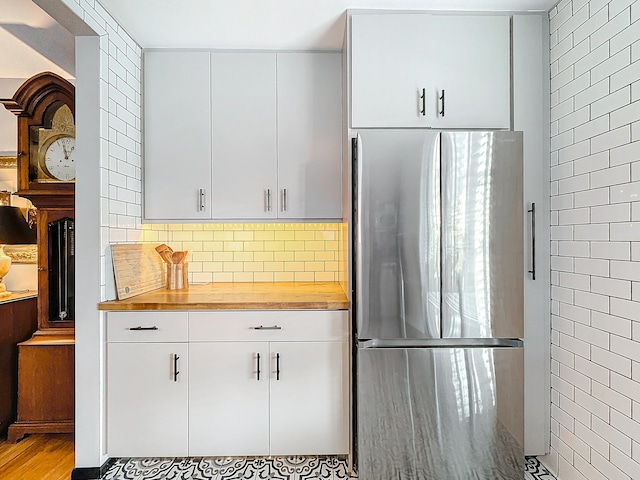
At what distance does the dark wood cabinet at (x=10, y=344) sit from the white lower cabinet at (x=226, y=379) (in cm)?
85

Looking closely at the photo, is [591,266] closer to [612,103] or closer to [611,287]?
[611,287]

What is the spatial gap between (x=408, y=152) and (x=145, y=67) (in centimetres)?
176

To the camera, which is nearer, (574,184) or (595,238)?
(595,238)

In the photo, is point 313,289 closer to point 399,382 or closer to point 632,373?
point 399,382

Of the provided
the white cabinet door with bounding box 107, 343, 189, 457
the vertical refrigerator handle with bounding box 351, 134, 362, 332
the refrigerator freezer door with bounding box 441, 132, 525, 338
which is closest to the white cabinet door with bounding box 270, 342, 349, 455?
the vertical refrigerator handle with bounding box 351, 134, 362, 332

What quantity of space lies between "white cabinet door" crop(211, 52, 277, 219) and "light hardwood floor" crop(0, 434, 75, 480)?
161 cm

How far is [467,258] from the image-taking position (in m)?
2.13

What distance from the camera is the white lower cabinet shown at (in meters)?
2.30

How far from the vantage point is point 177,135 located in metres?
2.69

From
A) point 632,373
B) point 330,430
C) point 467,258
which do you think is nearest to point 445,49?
point 467,258

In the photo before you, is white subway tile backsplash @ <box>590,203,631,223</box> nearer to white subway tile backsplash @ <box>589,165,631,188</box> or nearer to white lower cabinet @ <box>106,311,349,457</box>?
white subway tile backsplash @ <box>589,165,631,188</box>

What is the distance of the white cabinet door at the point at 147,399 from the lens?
2289mm

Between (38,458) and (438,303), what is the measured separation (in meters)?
2.37

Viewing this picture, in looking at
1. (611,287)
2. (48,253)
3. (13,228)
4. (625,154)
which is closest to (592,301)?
(611,287)
